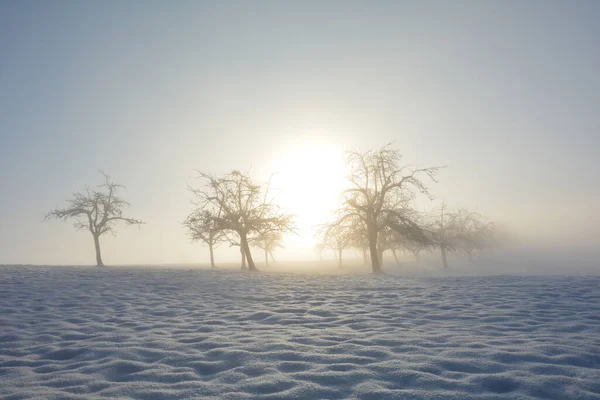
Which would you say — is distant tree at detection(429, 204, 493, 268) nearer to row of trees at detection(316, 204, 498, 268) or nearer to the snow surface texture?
row of trees at detection(316, 204, 498, 268)

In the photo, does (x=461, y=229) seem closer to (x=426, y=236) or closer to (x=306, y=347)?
(x=426, y=236)

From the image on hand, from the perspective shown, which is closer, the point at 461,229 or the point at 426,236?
the point at 426,236

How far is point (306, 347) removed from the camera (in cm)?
506

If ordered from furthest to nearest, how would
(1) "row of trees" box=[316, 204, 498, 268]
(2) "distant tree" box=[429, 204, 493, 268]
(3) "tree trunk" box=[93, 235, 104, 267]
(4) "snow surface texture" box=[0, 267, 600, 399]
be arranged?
(2) "distant tree" box=[429, 204, 493, 268], (3) "tree trunk" box=[93, 235, 104, 267], (1) "row of trees" box=[316, 204, 498, 268], (4) "snow surface texture" box=[0, 267, 600, 399]

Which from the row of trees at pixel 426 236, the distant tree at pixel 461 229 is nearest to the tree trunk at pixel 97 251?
the row of trees at pixel 426 236

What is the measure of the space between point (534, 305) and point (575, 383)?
16.7 ft

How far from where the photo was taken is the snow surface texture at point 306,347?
11.9 feet

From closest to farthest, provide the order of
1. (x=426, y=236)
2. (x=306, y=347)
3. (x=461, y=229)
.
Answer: (x=306, y=347) → (x=426, y=236) → (x=461, y=229)

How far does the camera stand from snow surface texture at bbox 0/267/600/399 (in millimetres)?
3641

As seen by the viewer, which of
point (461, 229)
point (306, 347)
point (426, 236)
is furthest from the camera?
point (461, 229)

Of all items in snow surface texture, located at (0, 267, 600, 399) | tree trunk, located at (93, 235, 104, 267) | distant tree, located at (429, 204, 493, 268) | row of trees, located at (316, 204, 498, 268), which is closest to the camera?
snow surface texture, located at (0, 267, 600, 399)

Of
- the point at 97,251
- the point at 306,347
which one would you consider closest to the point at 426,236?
the point at 306,347

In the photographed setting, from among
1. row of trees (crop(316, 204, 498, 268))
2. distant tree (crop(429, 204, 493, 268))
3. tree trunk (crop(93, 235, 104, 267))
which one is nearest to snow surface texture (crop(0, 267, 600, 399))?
row of trees (crop(316, 204, 498, 268))

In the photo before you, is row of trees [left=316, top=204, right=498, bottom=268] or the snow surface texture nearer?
the snow surface texture
